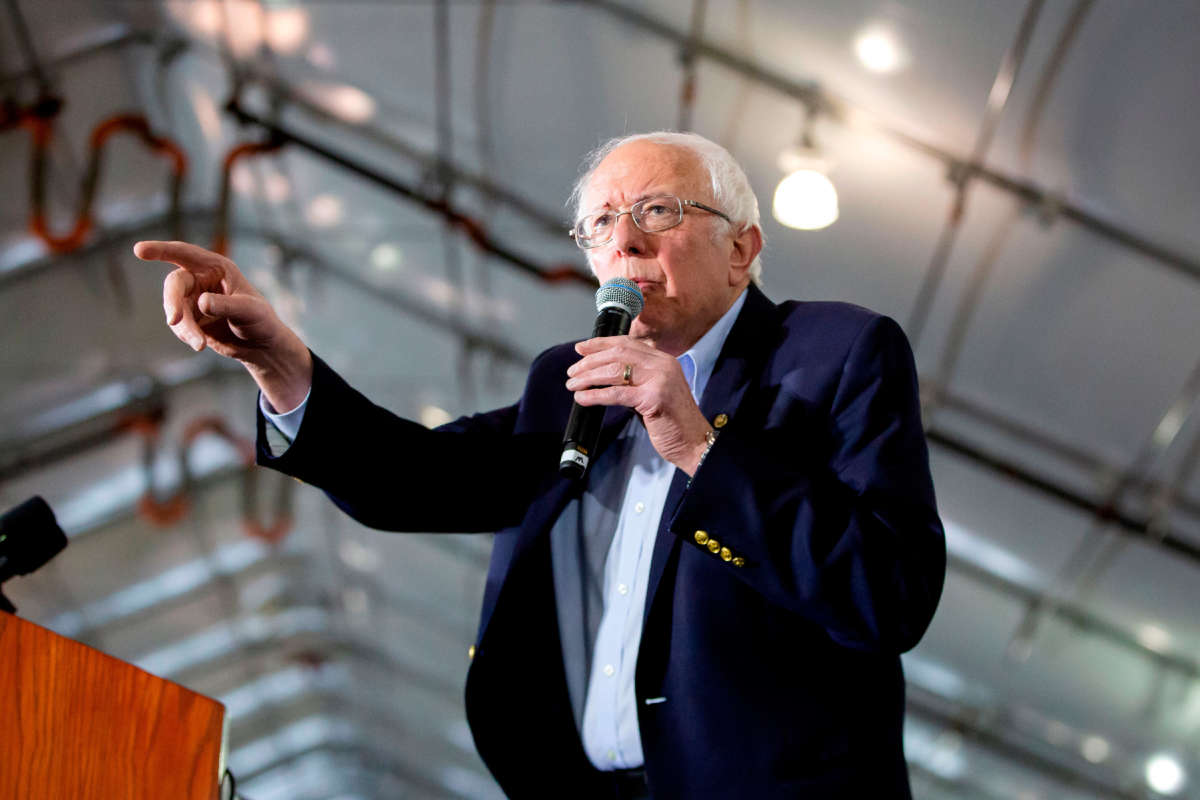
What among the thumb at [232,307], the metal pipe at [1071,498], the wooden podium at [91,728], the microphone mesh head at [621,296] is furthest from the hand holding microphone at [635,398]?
the metal pipe at [1071,498]

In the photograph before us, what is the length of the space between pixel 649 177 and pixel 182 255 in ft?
2.40

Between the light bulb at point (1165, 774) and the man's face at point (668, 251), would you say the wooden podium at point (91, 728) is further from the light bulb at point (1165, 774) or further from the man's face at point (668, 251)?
the light bulb at point (1165, 774)

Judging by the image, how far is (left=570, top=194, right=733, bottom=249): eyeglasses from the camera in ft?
6.12

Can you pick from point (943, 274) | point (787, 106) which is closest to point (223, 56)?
point (787, 106)

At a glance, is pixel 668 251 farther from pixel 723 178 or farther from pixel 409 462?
pixel 409 462

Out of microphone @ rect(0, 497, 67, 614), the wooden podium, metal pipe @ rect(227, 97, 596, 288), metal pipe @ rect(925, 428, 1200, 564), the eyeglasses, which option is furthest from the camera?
metal pipe @ rect(227, 97, 596, 288)

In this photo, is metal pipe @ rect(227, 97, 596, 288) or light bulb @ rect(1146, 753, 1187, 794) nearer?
metal pipe @ rect(227, 97, 596, 288)

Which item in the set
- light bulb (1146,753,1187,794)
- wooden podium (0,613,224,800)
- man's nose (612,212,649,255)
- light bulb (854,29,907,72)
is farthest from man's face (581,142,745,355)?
light bulb (1146,753,1187,794)

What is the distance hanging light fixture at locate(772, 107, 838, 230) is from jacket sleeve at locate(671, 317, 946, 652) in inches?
118

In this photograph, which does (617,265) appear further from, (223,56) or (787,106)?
(223,56)

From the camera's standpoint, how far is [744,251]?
6.40 ft

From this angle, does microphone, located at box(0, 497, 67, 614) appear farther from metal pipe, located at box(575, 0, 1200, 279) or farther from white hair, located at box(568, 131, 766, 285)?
metal pipe, located at box(575, 0, 1200, 279)

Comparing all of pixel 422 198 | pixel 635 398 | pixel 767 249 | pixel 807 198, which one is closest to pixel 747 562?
pixel 635 398

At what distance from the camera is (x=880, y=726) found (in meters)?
1.54
